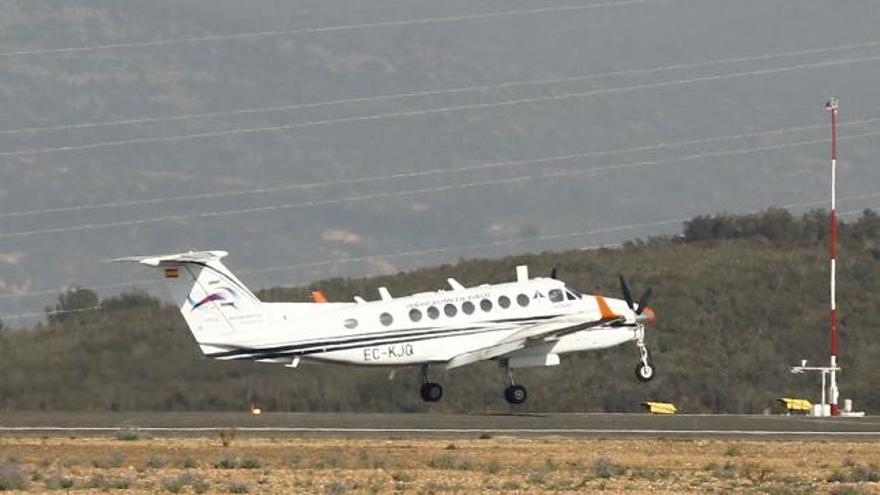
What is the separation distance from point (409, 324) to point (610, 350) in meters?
18.8

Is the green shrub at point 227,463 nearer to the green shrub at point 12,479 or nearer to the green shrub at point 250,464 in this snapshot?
the green shrub at point 250,464

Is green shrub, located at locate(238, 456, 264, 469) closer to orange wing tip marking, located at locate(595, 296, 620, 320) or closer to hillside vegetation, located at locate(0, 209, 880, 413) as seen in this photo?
orange wing tip marking, located at locate(595, 296, 620, 320)

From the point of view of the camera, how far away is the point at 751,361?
75312 mm

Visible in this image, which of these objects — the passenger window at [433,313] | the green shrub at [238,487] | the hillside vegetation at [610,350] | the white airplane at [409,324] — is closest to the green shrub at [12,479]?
the green shrub at [238,487]

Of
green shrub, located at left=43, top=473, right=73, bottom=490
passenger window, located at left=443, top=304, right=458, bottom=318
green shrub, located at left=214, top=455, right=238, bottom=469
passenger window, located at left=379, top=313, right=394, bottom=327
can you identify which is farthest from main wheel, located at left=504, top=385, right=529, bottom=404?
green shrub, located at left=43, top=473, right=73, bottom=490

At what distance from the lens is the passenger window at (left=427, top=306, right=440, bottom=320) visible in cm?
5925

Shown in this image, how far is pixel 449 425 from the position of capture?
53.2 meters

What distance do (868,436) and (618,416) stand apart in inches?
330

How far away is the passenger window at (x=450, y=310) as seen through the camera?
59406mm

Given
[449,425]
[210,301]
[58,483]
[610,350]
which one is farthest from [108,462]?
[610,350]

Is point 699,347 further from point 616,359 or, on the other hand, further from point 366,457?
point 366,457

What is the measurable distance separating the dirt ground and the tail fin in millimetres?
7682

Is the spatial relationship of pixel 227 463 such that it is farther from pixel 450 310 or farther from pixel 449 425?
pixel 450 310

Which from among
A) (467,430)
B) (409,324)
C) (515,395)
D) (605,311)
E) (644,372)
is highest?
(605,311)
